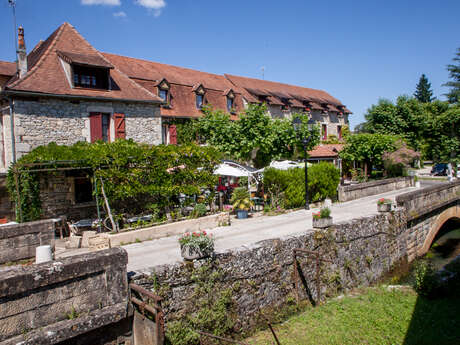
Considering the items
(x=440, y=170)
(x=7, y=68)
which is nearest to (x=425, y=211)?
(x=7, y=68)

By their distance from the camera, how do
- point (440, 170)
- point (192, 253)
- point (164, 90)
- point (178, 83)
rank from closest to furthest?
point (192, 253) → point (164, 90) → point (178, 83) → point (440, 170)

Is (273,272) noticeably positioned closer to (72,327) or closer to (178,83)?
(72,327)

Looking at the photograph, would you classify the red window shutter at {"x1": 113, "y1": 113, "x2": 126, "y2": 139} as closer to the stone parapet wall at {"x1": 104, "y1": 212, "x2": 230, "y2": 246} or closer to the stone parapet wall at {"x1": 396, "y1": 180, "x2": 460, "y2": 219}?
the stone parapet wall at {"x1": 104, "y1": 212, "x2": 230, "y2": 246}

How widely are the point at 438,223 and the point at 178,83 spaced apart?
1705 centimetres

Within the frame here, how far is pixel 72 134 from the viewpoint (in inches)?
582

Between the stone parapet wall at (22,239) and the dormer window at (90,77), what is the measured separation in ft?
30.4

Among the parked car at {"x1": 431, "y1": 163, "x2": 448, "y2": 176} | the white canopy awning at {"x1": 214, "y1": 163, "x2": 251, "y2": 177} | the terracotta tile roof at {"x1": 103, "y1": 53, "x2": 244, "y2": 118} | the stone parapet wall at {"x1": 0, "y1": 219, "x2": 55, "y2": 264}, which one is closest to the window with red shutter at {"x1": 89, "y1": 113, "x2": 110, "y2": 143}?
the terracotta tile roof at {"x1": 103, "y1": 53, "x2": 244, "y2": 118}

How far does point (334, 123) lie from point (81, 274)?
3511cm

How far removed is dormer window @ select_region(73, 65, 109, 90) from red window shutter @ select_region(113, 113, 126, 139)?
1.52 metres

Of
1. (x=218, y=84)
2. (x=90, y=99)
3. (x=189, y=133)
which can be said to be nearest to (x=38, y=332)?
(x=90, y=99)

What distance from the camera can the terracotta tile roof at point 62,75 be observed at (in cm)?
1398

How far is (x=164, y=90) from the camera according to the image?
21.4 meters

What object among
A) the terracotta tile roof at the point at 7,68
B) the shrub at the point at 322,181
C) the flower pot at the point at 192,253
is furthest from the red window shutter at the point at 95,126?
the flower pot at the point at 192,253

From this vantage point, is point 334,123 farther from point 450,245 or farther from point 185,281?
point 185,281
